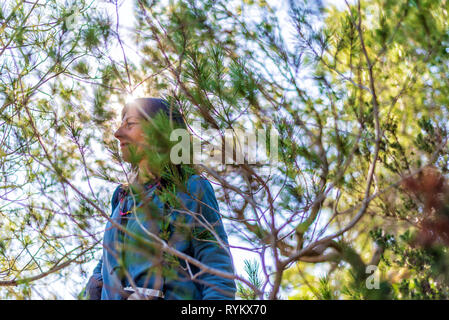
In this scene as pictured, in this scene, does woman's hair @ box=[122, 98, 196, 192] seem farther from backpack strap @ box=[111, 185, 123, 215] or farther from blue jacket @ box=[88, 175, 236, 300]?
backpack strap @ box=[111, 185, 123, 215]

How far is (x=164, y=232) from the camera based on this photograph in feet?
3.69

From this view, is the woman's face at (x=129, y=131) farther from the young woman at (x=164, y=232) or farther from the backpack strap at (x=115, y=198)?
the backpack strap at (x=115, y=198)

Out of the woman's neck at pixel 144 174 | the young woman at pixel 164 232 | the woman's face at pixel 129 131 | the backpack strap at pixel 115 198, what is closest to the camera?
the young woman at pixel 164 232

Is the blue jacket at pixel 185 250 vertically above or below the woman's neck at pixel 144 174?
below

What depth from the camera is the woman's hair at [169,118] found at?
1211 millimetres

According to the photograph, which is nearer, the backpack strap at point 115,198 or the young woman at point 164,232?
the young woman at point 164,232

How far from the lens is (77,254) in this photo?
177 cm

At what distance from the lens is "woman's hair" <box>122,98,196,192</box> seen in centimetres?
121

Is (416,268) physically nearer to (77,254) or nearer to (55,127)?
(77,254)

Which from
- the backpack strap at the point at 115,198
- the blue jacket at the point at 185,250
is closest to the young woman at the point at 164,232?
the blue jacket at the point at 185,250

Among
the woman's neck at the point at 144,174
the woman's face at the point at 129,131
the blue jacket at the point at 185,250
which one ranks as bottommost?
the blue jacket at the point at 185,250

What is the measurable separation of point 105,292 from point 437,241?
0.90 m

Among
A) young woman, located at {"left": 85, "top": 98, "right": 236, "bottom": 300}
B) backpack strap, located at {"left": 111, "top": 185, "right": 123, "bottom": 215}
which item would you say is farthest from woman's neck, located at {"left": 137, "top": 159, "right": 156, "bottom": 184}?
backpack strap, located at {"left": 111, "top": 185, "right": 123, "bottom": 215}
